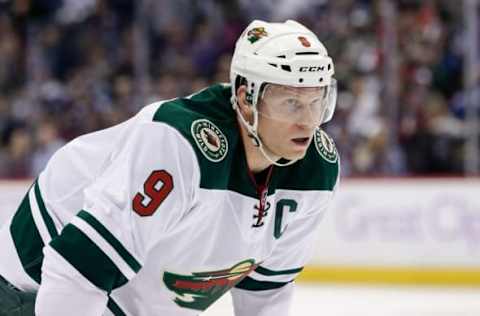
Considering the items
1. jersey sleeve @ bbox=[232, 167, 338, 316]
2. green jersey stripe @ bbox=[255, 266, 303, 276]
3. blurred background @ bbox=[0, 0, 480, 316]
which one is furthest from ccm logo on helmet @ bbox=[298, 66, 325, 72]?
blurred background @ bbox=[0, 0, 480, 316]

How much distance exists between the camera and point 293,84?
2.29m

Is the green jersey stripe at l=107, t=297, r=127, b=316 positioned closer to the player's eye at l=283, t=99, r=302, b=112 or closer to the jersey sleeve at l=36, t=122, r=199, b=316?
the jersey sleeve at l=36, t=122, r=199, b=316

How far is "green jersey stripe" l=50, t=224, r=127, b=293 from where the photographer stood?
2.09 metres

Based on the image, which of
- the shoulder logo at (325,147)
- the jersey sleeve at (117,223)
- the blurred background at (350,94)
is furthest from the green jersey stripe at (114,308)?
the blurred background at (350,94)

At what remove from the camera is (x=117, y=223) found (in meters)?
2.10

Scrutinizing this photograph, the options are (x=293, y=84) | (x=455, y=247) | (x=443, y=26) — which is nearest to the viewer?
(x=293, y=84)

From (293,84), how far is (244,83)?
13 cm

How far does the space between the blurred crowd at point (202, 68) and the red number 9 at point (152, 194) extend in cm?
480

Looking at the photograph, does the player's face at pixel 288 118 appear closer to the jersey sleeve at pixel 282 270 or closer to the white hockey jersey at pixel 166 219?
the white hockey jersey at pixel 166 219

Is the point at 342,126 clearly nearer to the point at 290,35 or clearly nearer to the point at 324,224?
the point at 324,224

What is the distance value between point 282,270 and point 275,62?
0.70 metres

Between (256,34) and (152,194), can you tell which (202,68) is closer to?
(256,34)

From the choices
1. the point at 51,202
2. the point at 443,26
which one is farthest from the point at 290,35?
the point at 443,26

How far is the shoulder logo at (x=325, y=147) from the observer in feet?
8.36
